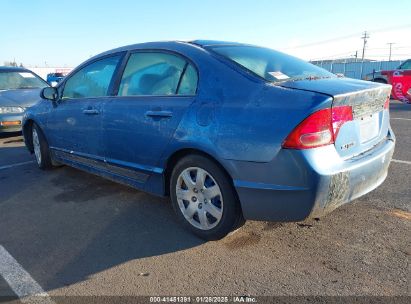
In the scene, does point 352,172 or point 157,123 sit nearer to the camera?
point 352,172

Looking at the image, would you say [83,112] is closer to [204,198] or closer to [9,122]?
[204,198]

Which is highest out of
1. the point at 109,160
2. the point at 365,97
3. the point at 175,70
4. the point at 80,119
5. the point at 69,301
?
the point at 175,70

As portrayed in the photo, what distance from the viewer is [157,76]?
3471mm

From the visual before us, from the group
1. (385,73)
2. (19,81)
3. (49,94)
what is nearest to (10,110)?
(19,81)

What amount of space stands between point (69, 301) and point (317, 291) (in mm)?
1577

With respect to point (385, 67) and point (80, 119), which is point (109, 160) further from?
point (385, 67)

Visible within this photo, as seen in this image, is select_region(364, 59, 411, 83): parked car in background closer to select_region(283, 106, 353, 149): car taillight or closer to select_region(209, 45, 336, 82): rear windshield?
select_region(209, 45, 336, 82): rear windshield

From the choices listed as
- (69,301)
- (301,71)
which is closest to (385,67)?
(301,71)

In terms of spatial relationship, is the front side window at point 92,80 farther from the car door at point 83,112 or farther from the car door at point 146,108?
the car door at point 146,108

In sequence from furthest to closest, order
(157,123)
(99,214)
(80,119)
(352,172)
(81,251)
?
(80,119) → (99,214) → (157,123) → (81,251) → (352,172)

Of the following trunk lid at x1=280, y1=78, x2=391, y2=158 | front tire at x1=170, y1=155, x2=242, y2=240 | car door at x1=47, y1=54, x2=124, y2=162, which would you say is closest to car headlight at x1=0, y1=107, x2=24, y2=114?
car door at x1=47, y1=54, x2=124, y2=162

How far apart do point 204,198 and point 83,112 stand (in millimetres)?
1976

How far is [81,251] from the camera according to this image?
2988 mm

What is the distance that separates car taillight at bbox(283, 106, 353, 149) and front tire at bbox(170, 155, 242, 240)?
64 cm
